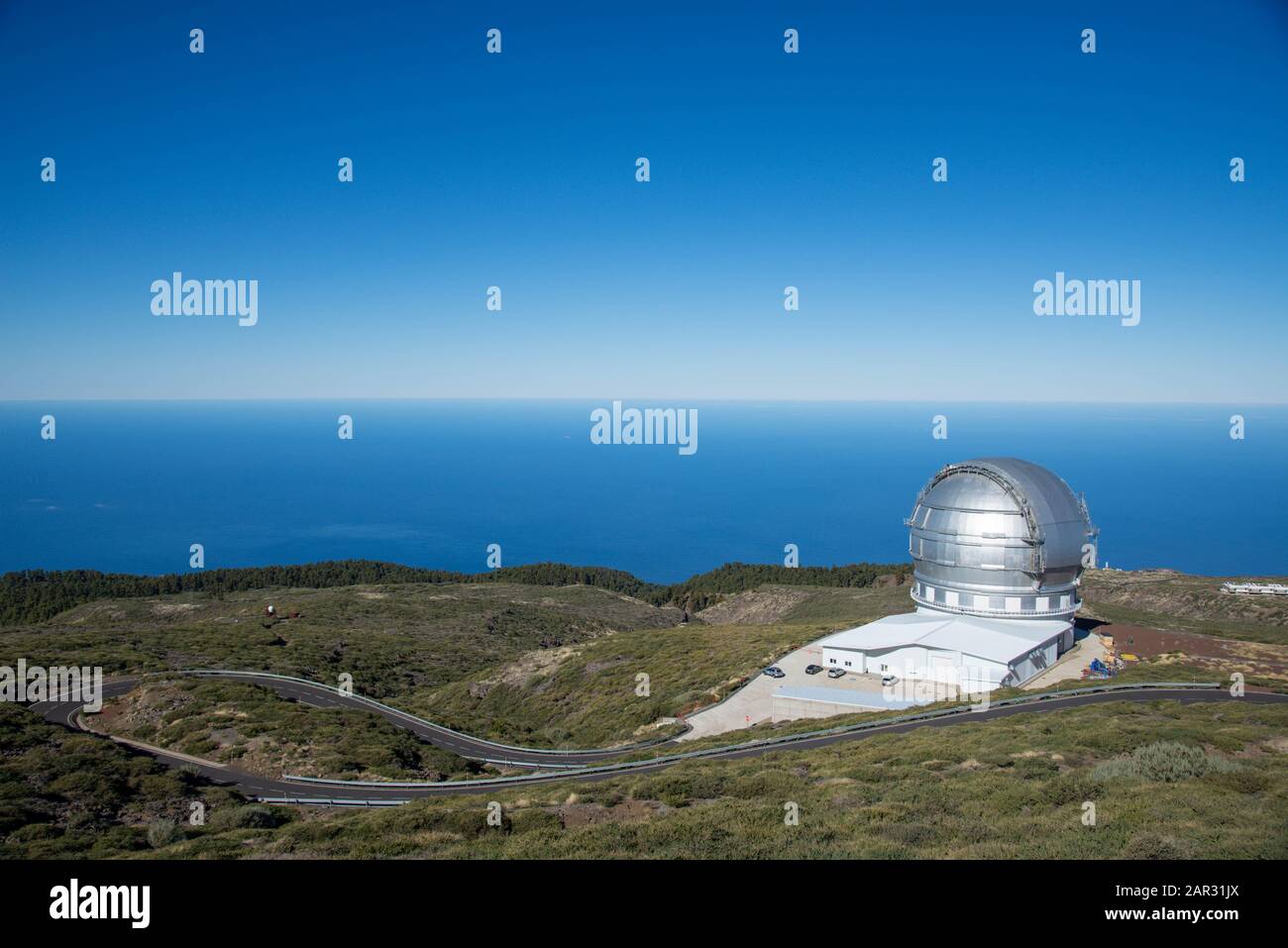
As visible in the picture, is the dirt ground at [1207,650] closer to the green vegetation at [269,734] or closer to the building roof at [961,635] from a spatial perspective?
the building roof at [961,635]

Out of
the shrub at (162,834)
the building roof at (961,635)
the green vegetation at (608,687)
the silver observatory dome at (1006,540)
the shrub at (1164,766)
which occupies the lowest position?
the green vegetation at (608,687)

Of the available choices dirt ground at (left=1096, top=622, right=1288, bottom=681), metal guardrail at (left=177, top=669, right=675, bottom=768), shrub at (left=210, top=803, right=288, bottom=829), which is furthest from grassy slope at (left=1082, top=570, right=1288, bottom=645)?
shrub at (left=210, top=803, right=288, bottom=829)

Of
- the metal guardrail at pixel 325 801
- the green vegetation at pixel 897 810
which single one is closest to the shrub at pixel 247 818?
the green vegetation at pixel 897 810

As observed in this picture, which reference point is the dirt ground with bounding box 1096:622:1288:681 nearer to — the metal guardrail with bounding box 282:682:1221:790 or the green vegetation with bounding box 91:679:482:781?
the metal guardrail with bounding box 282:682:1221:790

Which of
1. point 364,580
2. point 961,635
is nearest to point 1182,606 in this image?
point 961,635

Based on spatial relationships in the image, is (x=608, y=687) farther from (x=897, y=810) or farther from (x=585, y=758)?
(x=897, y=810)
